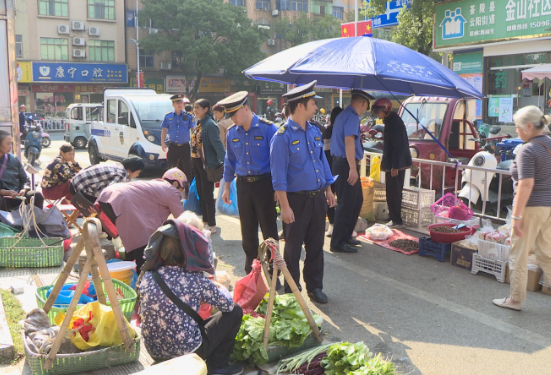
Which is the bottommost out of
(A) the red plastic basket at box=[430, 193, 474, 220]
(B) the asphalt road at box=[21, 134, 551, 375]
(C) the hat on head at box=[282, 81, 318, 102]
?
(B) the asphalt road at box=[21, 134, 551, 375]

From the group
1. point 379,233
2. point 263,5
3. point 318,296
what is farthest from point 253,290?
point 263,5

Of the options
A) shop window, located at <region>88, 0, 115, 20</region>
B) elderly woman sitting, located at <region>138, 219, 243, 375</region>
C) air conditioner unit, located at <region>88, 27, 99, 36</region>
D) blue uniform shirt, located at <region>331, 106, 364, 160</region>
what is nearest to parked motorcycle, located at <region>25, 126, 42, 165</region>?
blue uniform shirt, located at <region>331, 106, 364, 160</region>

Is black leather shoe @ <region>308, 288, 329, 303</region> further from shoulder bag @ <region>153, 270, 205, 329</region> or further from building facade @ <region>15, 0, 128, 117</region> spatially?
building facade @ <region>15, 0, 128, 117</region>

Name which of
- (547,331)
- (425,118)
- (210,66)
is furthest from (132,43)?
(547,331)

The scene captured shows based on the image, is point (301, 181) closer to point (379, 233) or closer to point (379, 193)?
Result: point (379, 233)

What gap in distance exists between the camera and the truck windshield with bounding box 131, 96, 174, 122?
13859 millimetres

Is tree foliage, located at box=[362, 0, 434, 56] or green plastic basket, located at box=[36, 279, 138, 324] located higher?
tree foliage, located at box=[362, 0, 434, 56]

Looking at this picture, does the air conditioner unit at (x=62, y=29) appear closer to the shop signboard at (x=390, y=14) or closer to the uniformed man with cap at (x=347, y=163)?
the shop signboard at (x=390, y=14)

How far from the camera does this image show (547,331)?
457cm

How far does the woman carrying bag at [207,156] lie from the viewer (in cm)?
744

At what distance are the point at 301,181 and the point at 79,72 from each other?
4102cm

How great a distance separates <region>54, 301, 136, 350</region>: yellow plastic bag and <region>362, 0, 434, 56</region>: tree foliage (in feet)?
55.9

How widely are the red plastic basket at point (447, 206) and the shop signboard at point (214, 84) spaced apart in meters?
40.1

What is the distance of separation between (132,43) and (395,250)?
4161 cm
